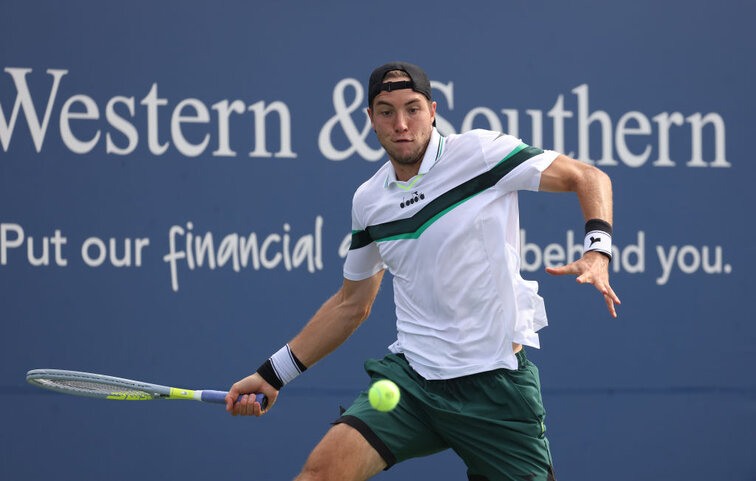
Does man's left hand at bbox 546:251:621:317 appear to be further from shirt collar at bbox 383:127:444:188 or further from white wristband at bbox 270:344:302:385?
white wristband at bbox 270:344:302:385

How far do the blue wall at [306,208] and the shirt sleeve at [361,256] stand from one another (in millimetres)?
1520

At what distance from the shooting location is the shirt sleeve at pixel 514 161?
130 inches

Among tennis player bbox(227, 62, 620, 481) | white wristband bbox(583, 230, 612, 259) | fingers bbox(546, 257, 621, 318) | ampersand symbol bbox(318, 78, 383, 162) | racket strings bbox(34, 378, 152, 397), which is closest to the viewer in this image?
fingers bbox(546, 257, 621, 318)

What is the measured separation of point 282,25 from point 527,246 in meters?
1.70

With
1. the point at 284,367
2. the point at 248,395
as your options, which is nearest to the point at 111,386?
the point at 248,395

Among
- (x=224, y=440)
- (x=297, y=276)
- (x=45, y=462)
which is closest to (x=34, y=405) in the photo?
(x=45, y=462)

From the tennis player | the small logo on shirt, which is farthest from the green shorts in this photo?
the small logo on shirt

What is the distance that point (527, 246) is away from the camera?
5.39 meters

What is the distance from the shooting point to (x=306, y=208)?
5.18 meters

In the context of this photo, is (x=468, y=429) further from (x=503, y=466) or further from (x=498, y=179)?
(x=498, y=179)

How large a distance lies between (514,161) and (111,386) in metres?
1.70

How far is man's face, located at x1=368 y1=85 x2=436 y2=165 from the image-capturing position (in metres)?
3.40

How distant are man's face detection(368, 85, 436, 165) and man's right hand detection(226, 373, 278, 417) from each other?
3.03 feet

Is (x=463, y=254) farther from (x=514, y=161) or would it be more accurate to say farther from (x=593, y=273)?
(x=593, y=273)
